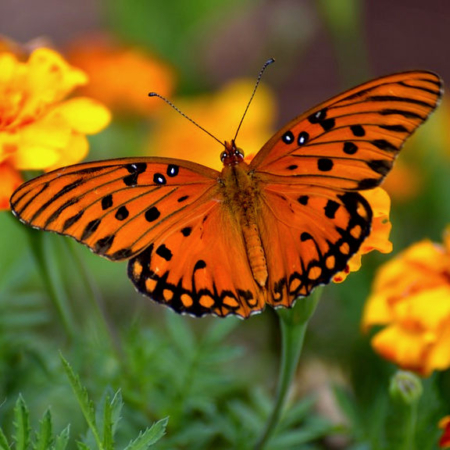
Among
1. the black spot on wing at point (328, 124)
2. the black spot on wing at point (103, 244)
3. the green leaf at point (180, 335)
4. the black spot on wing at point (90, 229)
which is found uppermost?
the black spot on wing at point (328, 124)

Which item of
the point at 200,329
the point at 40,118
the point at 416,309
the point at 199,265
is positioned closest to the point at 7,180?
the point at 40,118

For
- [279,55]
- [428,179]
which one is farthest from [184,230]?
[279,55]

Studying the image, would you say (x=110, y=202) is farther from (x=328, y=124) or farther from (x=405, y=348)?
(x=405, y=348)

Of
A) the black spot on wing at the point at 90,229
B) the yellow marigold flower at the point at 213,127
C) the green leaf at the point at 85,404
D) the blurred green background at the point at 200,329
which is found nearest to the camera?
the green leaf at the point at 85,404

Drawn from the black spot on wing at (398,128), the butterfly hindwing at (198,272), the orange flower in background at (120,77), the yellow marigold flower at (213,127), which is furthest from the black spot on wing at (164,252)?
the orange flower in background at (120,77)

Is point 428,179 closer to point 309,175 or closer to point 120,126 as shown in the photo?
point 120,126

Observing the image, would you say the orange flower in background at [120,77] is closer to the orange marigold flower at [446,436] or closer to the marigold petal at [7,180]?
the marigold petal at [7,180]
